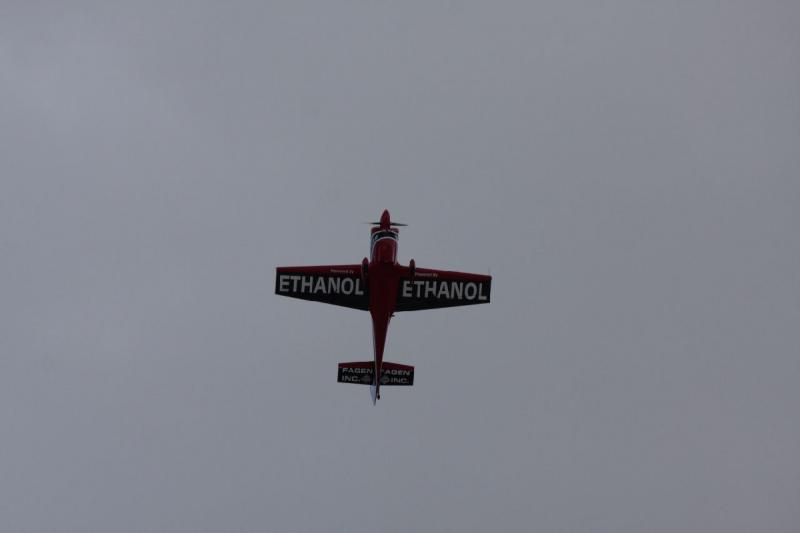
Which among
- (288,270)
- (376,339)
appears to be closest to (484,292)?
(376,339)

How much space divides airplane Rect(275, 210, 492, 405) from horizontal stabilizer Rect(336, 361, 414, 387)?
1769 mm

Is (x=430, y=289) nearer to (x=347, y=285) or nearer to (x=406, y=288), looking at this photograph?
(x=406, y=288)

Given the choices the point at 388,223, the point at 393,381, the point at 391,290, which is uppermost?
the point at 388,223

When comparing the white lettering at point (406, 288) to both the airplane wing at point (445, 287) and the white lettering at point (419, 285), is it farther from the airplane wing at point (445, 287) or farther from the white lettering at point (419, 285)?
the white lettering at point (419, 285)

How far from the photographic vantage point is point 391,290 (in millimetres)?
61875

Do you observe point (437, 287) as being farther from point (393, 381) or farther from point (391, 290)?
point (393, 381)

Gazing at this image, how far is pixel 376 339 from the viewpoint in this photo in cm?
6297

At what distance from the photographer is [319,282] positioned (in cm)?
6212

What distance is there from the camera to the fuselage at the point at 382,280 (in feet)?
202

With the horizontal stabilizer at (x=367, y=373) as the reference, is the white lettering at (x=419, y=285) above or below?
above

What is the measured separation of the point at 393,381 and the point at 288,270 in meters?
9.34

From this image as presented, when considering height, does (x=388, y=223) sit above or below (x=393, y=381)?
above

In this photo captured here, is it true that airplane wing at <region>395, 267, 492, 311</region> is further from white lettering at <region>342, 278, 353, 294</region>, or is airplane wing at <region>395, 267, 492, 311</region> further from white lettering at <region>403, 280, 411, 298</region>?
white lettering at <region>342, 278, 353, 294</region>

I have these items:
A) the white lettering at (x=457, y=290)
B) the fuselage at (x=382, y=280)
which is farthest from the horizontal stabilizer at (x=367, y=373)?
the white lettering at (x=457, y=290)
